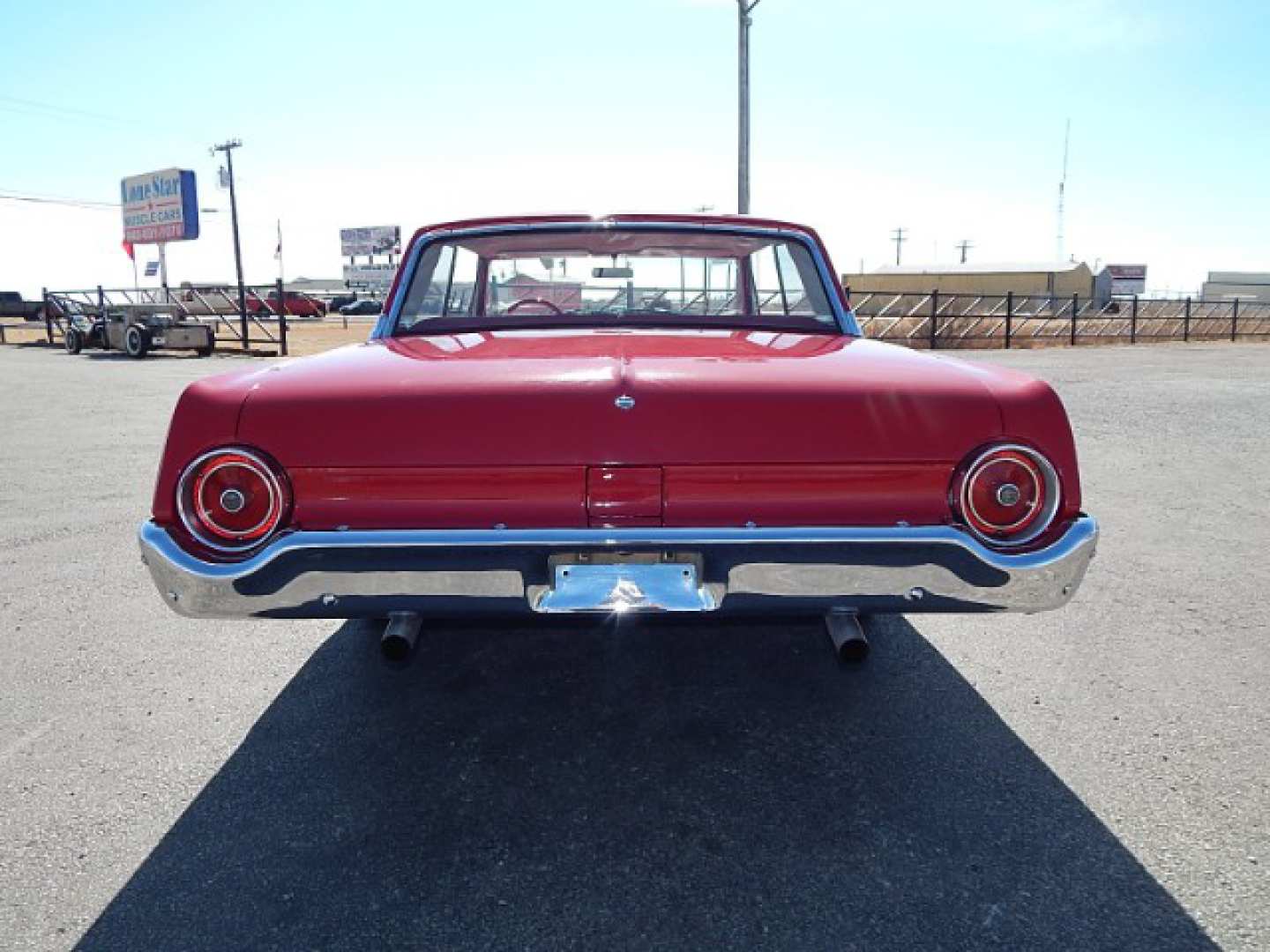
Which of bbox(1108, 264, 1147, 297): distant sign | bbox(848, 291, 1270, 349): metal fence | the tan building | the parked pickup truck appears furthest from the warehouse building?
the parked pickup truck

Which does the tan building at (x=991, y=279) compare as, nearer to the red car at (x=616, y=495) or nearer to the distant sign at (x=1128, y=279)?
the distant sign at (x=1128, y=279)

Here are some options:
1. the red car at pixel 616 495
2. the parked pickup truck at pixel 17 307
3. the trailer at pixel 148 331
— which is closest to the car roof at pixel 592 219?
the red car at pixel 616 495

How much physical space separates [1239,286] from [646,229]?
358 feet

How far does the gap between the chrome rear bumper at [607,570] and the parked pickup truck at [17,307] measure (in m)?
58.0

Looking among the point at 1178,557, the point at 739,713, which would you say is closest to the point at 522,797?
the point at 739,713

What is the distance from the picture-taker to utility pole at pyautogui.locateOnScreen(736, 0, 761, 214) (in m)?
15.6

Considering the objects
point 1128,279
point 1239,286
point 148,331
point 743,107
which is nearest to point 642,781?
point 743,107

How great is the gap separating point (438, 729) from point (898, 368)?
1.75 m

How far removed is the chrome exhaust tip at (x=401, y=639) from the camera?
98.3 inches

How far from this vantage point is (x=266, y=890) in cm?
196

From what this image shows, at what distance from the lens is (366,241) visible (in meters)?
90.9

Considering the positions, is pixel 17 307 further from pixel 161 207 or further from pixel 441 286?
pixel 441 286

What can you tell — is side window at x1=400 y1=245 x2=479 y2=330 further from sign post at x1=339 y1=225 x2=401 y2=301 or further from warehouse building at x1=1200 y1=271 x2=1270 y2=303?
warehouse building at x1=1200 y1=271 x2=1270 y2=303

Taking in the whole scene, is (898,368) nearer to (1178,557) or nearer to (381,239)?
(1178,557)
